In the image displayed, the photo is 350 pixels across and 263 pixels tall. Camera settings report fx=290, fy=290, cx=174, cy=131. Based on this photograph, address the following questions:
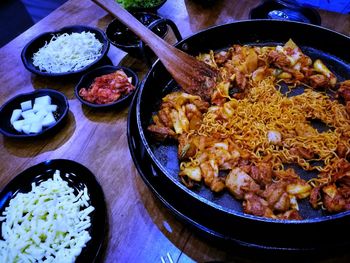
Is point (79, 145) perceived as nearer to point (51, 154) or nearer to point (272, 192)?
point (51, 154)

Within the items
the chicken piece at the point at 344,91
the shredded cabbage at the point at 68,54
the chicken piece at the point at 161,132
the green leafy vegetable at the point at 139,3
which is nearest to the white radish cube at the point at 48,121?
the shredded cabbage at the point at 68,54

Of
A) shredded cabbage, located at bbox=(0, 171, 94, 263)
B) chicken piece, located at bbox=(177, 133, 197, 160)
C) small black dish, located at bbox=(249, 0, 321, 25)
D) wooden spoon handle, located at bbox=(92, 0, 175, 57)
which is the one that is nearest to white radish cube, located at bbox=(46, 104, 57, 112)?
shredded cabbage, located at bbox=(0, 171, 94, 263)

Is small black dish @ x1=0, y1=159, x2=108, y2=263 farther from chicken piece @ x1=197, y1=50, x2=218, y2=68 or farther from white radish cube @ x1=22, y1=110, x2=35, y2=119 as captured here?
chicken piece @ x1=197, y1=50, x2=218, y2=68

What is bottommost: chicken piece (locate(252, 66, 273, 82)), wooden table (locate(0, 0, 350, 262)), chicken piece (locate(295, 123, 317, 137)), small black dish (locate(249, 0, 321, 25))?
wooden table (locate(0, 0, 350, 262))

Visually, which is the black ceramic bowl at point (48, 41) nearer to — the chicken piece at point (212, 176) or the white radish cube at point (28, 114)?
the white radish cube at point (28, 114)

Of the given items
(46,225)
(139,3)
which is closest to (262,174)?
(46,225)

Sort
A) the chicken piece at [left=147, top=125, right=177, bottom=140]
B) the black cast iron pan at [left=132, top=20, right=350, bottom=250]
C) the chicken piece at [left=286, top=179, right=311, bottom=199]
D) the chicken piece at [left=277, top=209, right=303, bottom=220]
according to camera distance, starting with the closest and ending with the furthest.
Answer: the black cast iron pan at [left=132, top=20, right=350, bottom=250], the chicken piece at [left=277, top=209, right=303, bottom=220], the chicken piece at [left=286, top=179, right=311, bottom=199], the chicken piece at [left=147, top=125, right=177, bottom=140]

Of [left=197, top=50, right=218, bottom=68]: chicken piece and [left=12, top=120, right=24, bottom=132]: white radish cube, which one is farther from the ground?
[left=197, top=50, right=218, bottom=68]: chicken piece
